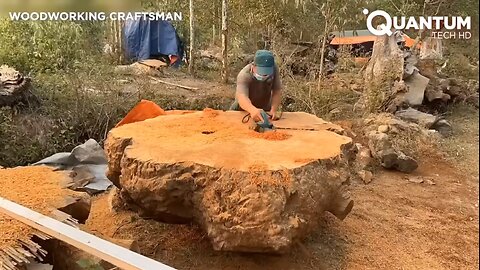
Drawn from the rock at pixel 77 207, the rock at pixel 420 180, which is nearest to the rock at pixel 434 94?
the rock at pixel 420 180

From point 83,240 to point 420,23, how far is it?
52.0 inches

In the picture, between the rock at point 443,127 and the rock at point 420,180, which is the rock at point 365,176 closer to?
the rock at point 420,180

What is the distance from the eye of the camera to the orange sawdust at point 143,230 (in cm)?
221

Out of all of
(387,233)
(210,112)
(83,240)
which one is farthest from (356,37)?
(83,240)

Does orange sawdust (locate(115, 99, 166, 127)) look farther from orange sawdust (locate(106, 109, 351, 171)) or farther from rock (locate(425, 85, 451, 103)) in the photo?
rock (locate(425, 85, 451, 103))

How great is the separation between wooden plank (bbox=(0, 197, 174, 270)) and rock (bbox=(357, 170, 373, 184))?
1586 millimetres

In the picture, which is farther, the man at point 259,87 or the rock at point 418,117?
the rock at point 418,117

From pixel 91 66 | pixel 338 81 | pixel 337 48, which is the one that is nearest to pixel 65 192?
pixel 91 66

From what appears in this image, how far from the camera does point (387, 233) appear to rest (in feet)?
7.59

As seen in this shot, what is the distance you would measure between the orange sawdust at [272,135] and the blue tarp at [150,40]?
0.61 m

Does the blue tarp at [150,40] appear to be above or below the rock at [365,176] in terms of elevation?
above

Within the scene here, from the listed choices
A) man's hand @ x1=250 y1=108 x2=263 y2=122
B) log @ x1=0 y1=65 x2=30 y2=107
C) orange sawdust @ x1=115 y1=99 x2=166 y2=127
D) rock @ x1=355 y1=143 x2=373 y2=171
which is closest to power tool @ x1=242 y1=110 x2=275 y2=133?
man's hand @ x1=250 y1=108 x2=263 y2=122

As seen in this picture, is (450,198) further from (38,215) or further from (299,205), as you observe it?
(38,215)

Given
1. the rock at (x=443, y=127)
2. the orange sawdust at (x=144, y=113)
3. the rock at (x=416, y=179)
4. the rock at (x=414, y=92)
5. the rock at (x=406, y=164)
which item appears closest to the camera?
the orange sawdust at (x=144, y=113)
